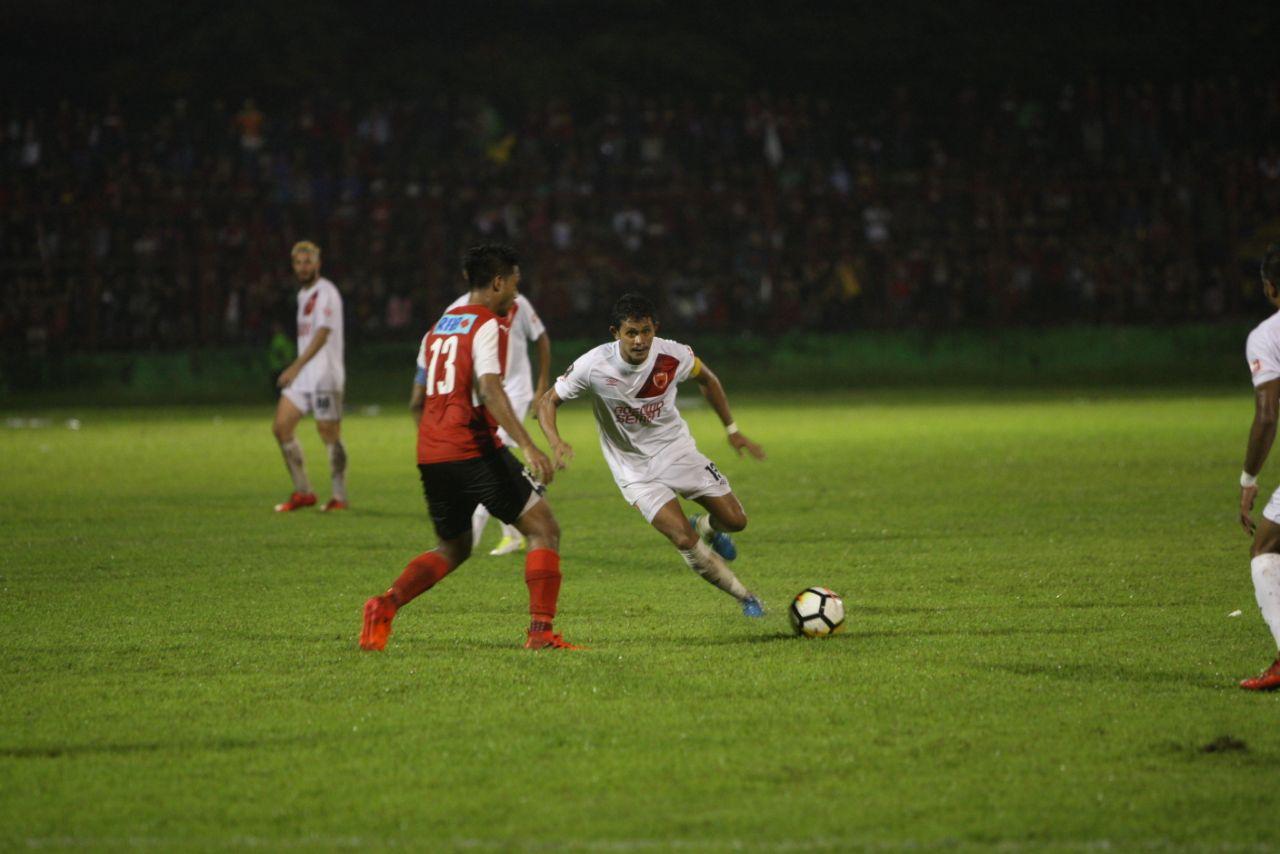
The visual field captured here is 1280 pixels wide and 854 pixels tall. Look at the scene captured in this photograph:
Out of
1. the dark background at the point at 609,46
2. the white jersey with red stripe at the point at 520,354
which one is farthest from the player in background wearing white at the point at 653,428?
the dark background at the point at 609,46

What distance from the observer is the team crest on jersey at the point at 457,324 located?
23.3 feet

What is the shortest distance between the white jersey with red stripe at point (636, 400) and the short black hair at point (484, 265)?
92cm

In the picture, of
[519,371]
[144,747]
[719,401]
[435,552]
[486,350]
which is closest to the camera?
[144,747]

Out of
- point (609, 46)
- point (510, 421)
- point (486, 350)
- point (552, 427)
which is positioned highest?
point (609, 46)

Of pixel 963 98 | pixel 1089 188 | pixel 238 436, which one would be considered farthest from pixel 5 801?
pixel 963 98

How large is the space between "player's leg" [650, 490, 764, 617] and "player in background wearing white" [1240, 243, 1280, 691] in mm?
2543

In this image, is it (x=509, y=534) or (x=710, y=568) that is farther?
(x=509, y=534)

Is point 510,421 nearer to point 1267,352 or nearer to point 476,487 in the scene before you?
point 476,487

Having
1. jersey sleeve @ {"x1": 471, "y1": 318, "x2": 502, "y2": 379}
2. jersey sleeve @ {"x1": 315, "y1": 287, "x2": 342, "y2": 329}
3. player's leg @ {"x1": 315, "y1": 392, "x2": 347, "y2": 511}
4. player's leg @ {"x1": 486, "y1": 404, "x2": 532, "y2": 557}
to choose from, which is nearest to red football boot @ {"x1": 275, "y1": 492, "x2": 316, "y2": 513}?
player's leg @ {"x1": 315, "y1": 392, "x2": 347, "y2": 511}

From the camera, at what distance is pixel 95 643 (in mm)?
7551

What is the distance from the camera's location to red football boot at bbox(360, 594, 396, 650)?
7223 mm

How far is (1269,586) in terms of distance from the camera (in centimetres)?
618

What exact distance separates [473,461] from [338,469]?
6694 mm

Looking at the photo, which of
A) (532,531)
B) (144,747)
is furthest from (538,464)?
(144,747)
